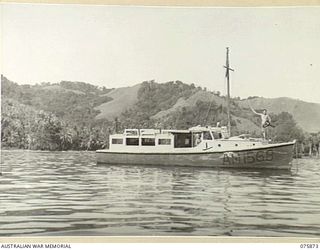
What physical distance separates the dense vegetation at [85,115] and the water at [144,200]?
0.04m

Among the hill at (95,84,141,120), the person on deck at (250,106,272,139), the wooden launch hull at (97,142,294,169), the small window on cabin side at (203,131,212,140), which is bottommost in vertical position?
the wooden launch hull at (97,142,294,169)

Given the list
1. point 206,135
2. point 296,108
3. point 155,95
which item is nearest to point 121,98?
point 155,95

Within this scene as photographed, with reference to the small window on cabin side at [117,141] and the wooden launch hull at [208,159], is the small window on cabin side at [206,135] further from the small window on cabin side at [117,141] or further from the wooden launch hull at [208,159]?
the small window on cabin side at [117,141]

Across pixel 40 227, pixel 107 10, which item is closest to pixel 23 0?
pixel 107 10

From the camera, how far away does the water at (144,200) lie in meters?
1.04

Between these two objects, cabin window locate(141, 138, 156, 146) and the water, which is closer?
the water

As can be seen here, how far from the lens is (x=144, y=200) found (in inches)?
42.4

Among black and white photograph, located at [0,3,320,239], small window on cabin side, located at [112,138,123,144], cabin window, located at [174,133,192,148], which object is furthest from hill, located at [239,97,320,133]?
small window on cabin side, located at [112,138,123,144]

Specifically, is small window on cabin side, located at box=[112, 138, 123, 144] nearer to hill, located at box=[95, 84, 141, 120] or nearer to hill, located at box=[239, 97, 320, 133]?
hill, located at box=[95, 84, 141, 120]

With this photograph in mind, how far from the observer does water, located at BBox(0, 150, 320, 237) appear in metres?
1.04

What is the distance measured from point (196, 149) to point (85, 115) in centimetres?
24

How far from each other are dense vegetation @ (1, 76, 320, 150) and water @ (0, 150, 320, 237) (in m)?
0.04

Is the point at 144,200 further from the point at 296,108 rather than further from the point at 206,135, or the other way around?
the point at 296,108

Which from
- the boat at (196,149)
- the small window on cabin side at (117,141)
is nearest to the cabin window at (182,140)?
the boat at (196,149)
